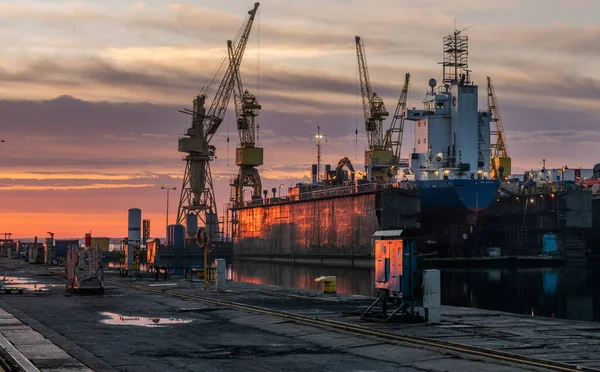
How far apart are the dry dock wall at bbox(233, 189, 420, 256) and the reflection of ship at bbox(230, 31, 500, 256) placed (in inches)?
5.5

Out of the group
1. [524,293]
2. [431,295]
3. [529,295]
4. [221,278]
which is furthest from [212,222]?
[431,295]

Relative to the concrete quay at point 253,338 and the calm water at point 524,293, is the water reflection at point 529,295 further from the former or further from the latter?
the concrete quay at point 253,338

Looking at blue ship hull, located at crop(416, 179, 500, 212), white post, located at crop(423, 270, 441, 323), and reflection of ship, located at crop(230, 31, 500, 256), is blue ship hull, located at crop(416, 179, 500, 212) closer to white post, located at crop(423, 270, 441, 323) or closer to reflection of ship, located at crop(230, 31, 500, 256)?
reflection of ship, located at crop(230, 31, 500, 256)

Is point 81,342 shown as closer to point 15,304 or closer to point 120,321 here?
point 120,321

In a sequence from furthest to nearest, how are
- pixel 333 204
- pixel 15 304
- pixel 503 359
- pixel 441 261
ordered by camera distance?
pixel 333 204
pixel 441 261
pixel 15 304
pixel 503 359

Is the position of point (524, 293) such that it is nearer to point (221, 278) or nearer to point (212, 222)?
point (221, 278)

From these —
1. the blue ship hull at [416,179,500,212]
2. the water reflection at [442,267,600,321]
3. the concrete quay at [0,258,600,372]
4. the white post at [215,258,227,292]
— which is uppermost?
the blue ship hull at [416,179,500,212]

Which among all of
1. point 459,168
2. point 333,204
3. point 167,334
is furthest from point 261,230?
point 167,334

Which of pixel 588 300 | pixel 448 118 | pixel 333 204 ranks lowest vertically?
pixel 588 300

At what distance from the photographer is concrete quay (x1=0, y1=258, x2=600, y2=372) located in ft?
64.8

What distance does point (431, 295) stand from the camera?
27984 mm

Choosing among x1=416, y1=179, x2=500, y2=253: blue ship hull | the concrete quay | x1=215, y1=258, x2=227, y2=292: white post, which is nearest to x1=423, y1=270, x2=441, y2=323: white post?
the concrete quay

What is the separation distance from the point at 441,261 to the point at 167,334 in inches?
3645

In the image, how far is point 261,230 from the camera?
163m
